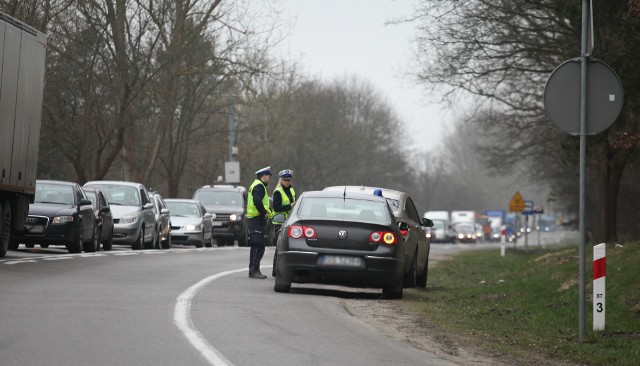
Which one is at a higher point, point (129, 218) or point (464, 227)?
point (464, 227)

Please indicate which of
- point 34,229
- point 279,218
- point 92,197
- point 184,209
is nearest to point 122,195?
point 92,197

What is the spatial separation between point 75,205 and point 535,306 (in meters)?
12.9

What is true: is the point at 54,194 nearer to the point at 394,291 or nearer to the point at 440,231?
the point at 394,291

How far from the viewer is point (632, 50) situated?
30547 millimetres

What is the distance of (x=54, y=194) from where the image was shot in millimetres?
29062

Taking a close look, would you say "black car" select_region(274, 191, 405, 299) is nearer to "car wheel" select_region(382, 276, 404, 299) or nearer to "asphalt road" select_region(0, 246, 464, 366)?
"car wheel" select_region(382, 276, 404, 299)

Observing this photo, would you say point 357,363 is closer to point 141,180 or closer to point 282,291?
point 282,291

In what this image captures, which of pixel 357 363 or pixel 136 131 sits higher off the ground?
pixel 136 131

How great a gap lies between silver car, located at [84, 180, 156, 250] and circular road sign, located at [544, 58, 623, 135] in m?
21.8

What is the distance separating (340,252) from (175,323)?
532 cm

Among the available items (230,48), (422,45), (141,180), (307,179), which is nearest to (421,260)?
(422,45)

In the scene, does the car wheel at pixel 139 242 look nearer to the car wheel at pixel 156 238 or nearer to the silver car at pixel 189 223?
the car wheel at pixel 156 238

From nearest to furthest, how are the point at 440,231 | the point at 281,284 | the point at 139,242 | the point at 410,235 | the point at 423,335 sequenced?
the point at 423,335, the point at 281,284, the point at 410,235, the point at 139,242, the point at 440,231

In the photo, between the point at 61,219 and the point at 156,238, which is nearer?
the point at 61,219
